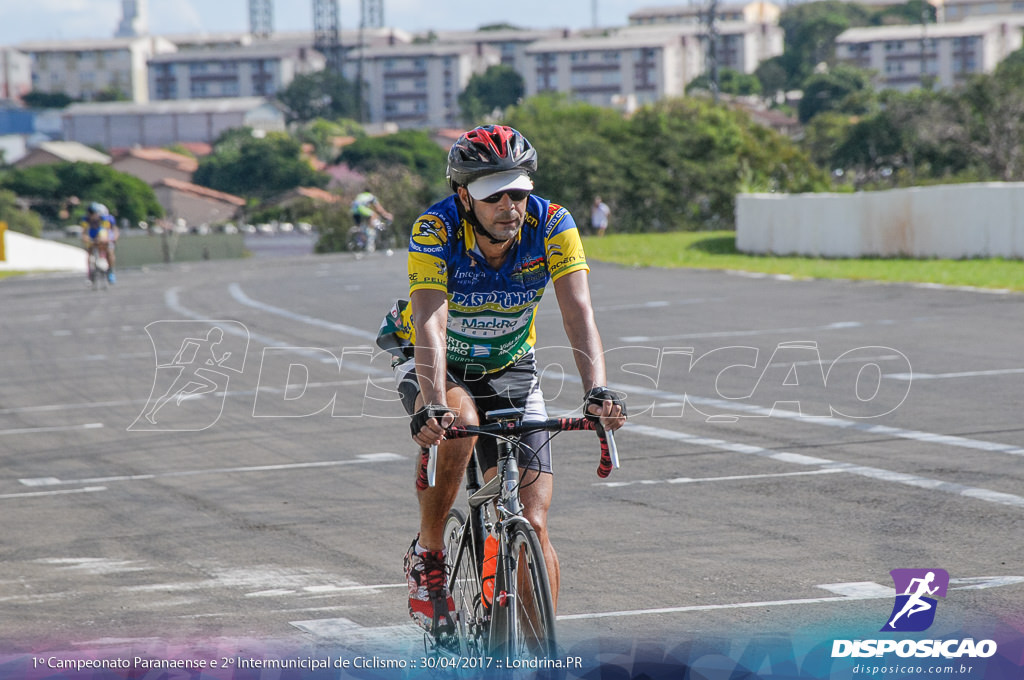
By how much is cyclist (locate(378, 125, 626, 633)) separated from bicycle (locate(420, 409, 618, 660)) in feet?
0.24

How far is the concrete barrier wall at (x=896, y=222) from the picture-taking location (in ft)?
89.7

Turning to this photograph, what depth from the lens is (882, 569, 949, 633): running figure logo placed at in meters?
5.99

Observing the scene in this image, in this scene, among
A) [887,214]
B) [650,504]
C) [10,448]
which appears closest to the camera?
[650,504]

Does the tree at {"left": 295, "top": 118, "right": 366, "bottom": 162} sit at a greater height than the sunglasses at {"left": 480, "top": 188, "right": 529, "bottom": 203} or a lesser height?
greater

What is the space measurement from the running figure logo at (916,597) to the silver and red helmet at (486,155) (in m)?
2.39

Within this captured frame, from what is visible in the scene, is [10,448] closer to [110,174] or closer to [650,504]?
[650,504]

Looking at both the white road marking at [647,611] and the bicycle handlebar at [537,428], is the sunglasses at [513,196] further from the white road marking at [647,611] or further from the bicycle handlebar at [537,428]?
the white road marking at [647,611]

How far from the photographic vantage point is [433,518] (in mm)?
5680

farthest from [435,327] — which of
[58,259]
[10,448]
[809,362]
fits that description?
[58,259]

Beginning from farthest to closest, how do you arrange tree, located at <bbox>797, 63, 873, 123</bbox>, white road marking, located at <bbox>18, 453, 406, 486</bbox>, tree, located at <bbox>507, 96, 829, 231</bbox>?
tree, located at <bbox>797, 63, 873, 123</bbox>, tree, located at <bbox>507, 96, 829, 231</bbox>, white road marking, located at <bbox>18, 453, 406, 486</bbox>

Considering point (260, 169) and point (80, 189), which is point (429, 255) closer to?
point (80, 189)

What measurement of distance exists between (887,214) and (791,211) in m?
3.84

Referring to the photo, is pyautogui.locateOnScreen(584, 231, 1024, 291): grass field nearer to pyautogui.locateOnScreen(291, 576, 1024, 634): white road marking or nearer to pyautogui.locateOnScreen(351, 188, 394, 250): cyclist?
pyautogui.locateOnScreen(351, 188, 394, 250): cyclist

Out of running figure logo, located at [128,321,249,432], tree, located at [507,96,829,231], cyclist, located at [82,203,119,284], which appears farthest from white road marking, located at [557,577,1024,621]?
tree, located at [507,96,829,231]
